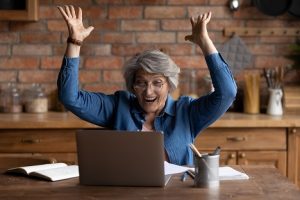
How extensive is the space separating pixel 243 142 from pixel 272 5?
3.50 feet

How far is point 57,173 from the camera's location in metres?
2.16

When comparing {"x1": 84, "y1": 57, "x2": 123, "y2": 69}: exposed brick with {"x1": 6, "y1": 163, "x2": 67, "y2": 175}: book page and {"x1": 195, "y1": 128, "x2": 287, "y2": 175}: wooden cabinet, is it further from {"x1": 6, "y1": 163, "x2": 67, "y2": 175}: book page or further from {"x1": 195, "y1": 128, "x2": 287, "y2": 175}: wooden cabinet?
{"x1": 6, "y1": 163, "x2": 67, "y2": 175}: book page

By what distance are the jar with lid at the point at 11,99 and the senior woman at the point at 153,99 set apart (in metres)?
1.46

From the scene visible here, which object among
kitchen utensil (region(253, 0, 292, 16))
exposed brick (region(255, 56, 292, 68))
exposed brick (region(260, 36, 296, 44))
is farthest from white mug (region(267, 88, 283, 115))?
kitchen utensil (region(253, 0, 292, 16))

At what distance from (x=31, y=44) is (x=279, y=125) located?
1796 mm

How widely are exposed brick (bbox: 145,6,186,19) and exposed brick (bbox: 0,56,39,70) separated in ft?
2.81

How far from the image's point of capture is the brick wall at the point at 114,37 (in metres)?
4.06

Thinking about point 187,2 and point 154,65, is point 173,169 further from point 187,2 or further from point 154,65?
point 187,2

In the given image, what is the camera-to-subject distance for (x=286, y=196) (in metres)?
1.87

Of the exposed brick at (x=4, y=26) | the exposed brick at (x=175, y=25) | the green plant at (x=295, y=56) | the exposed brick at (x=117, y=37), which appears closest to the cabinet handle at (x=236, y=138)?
the green plant at (x=295, y=56)

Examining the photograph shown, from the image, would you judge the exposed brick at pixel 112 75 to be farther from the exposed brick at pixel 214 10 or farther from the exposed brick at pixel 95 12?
the exposed brick at pixel 214 10

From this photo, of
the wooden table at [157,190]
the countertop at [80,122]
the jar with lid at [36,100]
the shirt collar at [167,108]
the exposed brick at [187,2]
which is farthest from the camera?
the exposed brick at [187,2]

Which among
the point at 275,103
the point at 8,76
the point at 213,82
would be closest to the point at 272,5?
the point at 275,103

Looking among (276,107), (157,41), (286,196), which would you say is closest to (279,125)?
(276,107)
